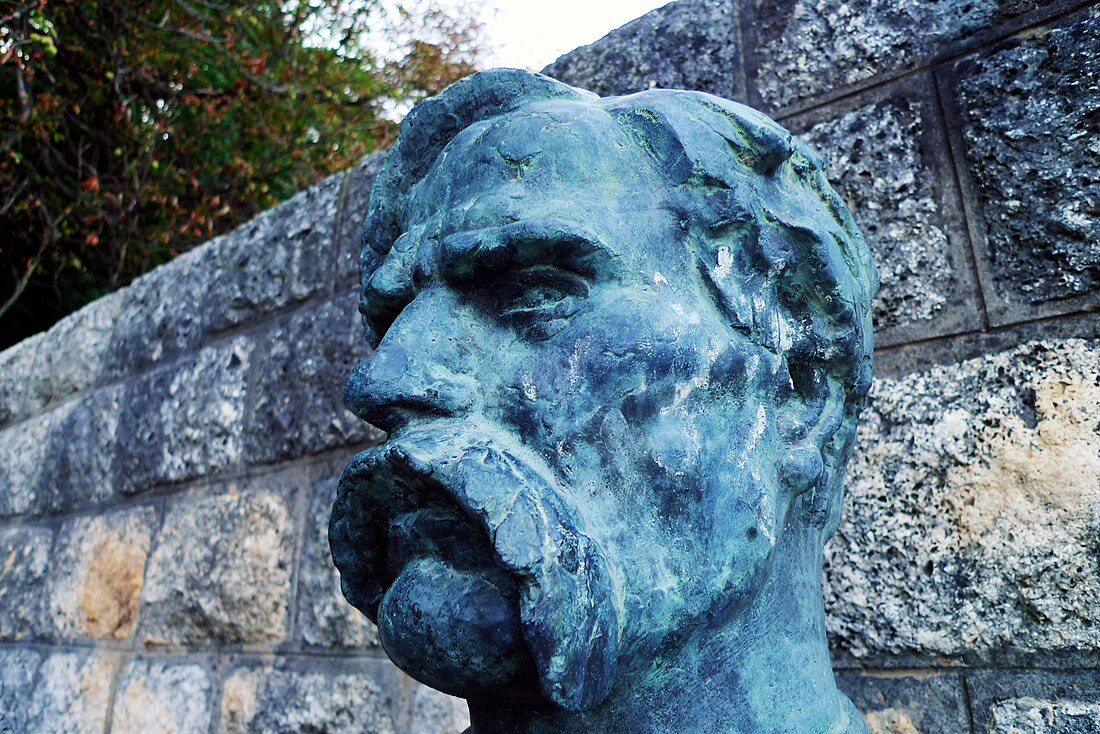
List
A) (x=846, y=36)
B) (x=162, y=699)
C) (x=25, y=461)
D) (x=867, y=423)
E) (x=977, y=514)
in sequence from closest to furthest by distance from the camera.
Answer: (x=977, y=514) → (x=867, y=423) → (x=846, y=36) → (x=162, y=699) → (x=25, y=461)

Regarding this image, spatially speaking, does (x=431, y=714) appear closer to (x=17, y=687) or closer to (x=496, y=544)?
(x=496, y=544)

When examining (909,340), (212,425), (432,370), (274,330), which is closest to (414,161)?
(432,370)

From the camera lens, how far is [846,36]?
1551 millimetres

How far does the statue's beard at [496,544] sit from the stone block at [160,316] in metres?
2.05

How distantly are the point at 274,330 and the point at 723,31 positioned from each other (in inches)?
53.8

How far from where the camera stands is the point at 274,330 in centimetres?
240

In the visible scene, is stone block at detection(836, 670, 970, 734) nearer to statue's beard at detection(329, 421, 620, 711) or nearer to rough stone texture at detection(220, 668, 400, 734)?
statue's beard at detection(329, 421, 620, 711)

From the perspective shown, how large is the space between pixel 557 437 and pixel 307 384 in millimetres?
1566

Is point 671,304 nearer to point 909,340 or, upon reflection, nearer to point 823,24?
point 909,340

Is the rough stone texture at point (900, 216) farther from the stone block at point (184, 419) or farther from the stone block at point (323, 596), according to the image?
the stone block at point (184, 419)

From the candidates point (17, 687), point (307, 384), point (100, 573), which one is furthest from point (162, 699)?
point (307, 384)

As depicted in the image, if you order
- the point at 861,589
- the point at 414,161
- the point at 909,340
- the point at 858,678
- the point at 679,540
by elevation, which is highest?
the point at 414,161

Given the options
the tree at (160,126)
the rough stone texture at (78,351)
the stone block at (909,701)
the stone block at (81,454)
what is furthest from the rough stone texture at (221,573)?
the tree at (160,126)

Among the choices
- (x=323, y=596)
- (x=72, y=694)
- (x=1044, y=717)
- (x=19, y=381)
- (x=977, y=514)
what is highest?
(x=19, y=381)
